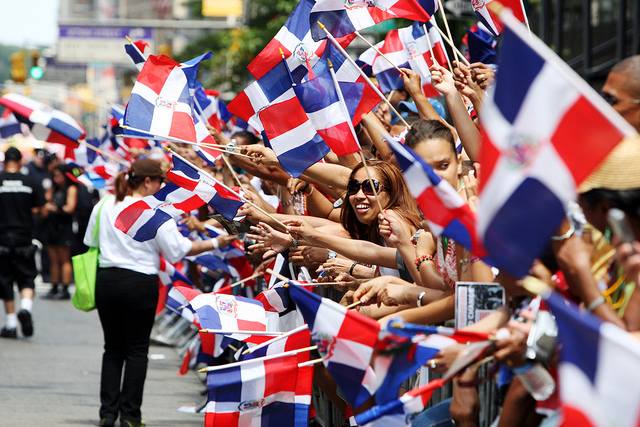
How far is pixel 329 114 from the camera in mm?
7719

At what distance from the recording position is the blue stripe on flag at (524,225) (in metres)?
3.90

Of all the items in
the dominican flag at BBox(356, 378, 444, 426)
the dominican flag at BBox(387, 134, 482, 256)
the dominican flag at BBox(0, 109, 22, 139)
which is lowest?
the dominican flag at BBox(0, 109, 22, 139)

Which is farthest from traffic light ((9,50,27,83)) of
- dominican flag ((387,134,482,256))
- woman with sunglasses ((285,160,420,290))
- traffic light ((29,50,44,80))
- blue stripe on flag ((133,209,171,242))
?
dominican flag ((387,134,482,256))

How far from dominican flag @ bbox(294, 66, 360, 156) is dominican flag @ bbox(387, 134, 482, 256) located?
283cm

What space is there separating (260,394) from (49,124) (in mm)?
6259

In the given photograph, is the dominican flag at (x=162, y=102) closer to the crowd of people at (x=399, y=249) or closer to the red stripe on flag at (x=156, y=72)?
the red stripe on flag at (x=156, y=72)

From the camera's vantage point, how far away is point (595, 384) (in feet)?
12.0

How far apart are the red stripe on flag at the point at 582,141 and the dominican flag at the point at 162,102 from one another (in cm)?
510

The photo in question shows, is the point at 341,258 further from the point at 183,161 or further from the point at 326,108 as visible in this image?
the point at 183,161

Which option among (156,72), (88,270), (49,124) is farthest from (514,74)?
(49,124)

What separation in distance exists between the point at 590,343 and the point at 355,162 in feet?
16.5

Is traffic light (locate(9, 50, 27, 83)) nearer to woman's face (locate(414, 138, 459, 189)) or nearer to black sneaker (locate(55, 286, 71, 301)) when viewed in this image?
black sneaker (locate(55, 286, 71, 301))

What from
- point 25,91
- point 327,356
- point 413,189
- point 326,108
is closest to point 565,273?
point 413,189

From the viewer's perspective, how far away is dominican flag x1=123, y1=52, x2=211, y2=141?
29.1ft
